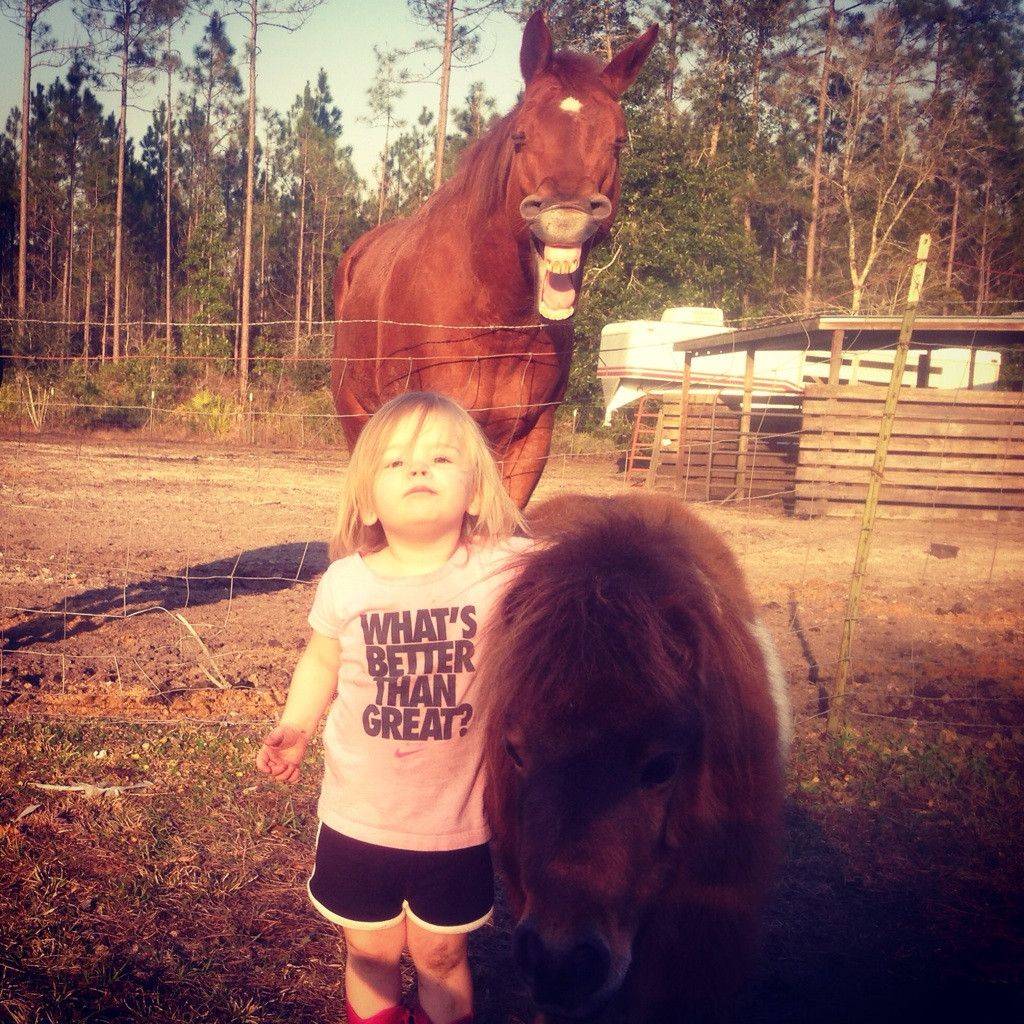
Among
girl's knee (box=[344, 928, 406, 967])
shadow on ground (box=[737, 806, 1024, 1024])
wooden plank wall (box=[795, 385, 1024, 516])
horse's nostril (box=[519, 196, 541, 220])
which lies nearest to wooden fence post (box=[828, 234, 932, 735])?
shadow on ground (box=[737, 806, 1024, 1024])

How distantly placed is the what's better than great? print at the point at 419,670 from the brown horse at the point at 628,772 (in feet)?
0.43

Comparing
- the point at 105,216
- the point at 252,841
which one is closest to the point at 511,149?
the point at 252,841

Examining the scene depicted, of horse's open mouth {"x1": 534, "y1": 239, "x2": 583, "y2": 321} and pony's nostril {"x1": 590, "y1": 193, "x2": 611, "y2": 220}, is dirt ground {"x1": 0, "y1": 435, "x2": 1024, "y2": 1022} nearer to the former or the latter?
horse's open mouth {"x1": 534, "y1": 239, "x2": 583, "y2": 321}

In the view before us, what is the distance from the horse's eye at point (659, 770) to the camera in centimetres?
152

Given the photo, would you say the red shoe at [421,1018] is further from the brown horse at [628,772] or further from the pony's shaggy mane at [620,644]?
the pony's shaggy mane at [620,644]

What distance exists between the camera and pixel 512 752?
5.37 ft

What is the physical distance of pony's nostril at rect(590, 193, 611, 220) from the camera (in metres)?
2.97

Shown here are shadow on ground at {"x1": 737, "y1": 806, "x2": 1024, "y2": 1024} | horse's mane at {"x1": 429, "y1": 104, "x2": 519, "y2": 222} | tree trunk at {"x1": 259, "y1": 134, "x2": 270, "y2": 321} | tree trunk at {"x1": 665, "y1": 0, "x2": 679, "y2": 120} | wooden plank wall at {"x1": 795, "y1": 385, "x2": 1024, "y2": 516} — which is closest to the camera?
shadow on ground at {"x1": 737, "y1": 806, "x2": 1024, "y2": 1024}

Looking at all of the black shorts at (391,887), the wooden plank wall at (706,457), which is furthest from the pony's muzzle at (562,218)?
the wooden plank wall at (706,457)

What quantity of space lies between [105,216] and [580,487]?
36592 mm

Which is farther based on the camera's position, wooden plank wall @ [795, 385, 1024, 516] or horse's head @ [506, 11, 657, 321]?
wooden plank wall @ [795, 385, 1024, 516]

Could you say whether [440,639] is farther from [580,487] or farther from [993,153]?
[993,153]

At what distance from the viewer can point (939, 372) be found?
1738 centimetres

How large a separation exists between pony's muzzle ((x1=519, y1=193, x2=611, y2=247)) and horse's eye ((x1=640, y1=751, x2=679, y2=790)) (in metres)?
2.02
